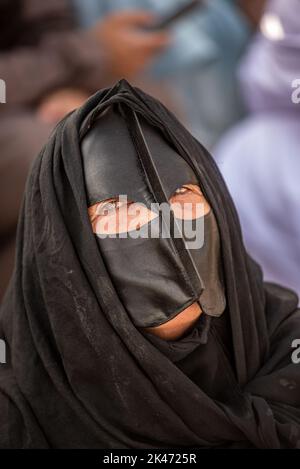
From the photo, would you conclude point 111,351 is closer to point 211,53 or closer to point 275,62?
point 275,62

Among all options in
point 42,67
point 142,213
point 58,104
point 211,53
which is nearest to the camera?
point 142,213

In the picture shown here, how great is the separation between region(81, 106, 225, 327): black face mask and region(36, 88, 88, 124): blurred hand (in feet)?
1.74

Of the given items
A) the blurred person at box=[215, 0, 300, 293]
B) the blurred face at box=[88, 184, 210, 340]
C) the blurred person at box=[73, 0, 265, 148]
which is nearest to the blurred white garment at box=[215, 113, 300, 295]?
the blurred person at box=[215, 0, 300, 293]

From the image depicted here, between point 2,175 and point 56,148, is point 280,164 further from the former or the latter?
point 56,148

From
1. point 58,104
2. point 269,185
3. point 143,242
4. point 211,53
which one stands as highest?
point 211,53

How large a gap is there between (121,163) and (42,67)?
933 mm

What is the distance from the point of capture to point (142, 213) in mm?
669

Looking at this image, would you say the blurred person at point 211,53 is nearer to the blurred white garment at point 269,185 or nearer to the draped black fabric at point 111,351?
the blurred white garment at point 269,185

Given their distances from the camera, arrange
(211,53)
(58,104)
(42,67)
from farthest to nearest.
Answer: (211,53), (42,67), (58,104)

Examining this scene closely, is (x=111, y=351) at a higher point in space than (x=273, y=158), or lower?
lower

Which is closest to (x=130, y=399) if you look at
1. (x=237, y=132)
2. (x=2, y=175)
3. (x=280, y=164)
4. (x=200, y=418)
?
(x=200, y=418)

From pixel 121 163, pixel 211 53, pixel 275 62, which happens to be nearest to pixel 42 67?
pixel 275 62

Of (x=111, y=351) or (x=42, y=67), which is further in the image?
(x=42, y=67)

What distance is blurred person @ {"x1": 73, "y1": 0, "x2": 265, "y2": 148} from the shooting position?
6.39ft
